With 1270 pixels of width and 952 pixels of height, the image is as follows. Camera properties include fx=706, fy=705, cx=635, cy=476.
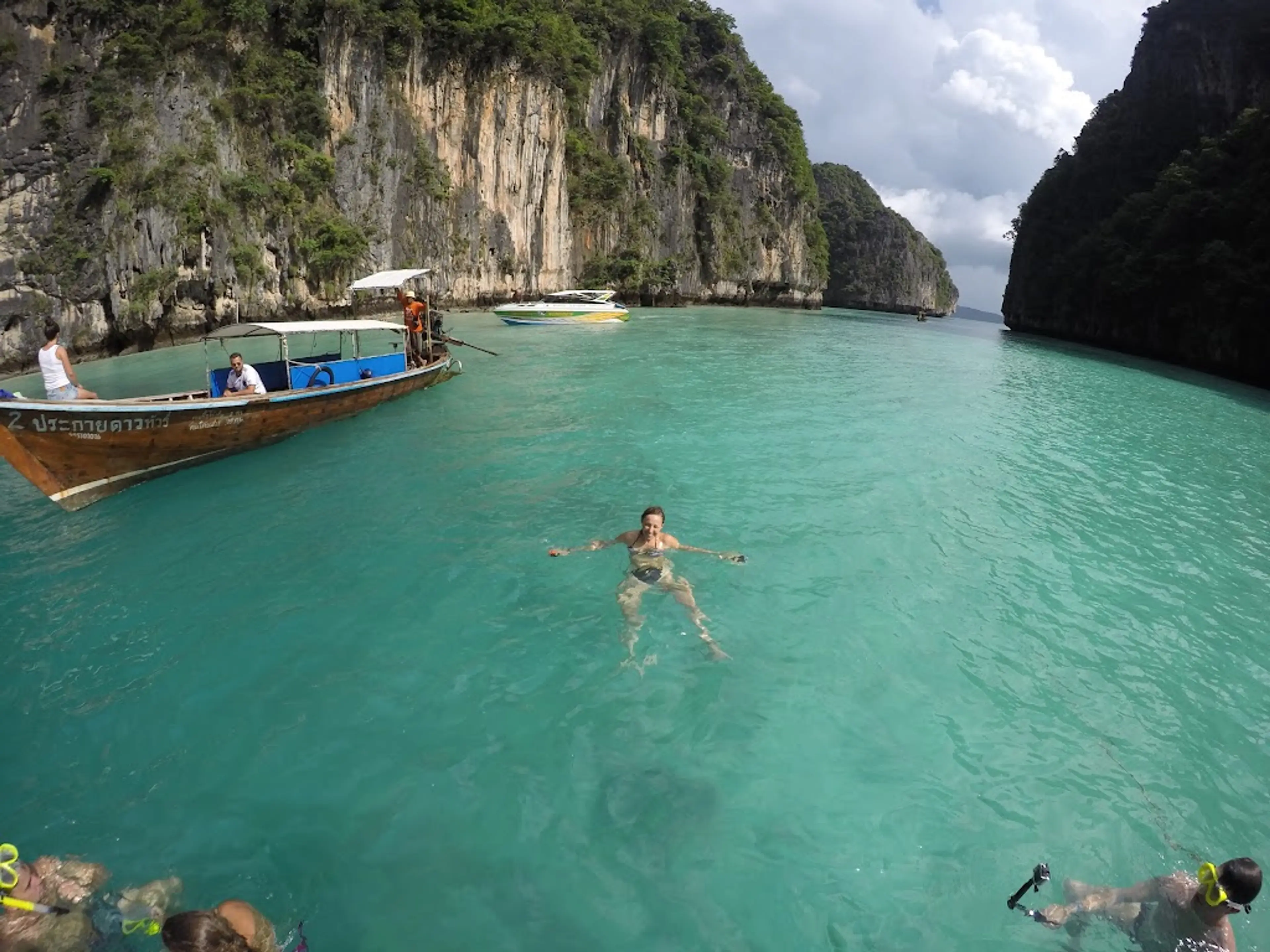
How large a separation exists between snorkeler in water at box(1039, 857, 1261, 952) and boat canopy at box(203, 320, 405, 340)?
12.2 meters

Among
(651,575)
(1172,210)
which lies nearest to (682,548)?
(651,575)

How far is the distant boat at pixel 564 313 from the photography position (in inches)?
1286

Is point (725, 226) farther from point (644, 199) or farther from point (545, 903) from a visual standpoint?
point (545, 903)

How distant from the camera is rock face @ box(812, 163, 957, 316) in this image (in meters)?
112

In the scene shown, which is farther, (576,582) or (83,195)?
(83,195)

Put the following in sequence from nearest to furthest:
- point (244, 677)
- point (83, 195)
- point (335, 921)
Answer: point (335, 921), point (244, 677), point (83, 195)

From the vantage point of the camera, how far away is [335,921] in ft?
11.8

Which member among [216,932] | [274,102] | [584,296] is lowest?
[216,932]

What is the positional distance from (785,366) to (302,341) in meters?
16.6

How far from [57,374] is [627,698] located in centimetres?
856

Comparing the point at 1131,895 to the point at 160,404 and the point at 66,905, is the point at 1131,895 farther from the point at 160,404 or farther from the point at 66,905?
the point at 160,404

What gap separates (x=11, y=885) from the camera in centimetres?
299

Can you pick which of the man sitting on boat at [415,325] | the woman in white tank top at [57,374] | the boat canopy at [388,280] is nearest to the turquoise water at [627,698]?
the woman in white tank top at [57,374]

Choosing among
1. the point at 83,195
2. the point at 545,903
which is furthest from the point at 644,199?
the point at 545,903
